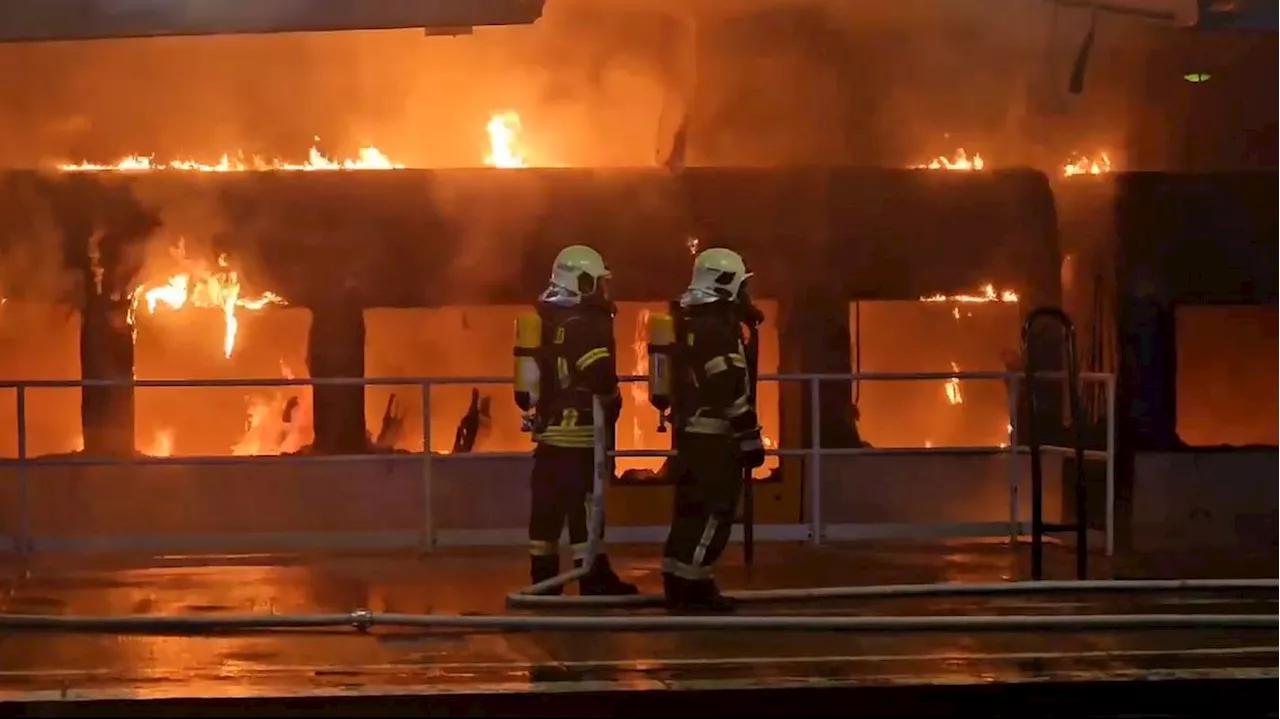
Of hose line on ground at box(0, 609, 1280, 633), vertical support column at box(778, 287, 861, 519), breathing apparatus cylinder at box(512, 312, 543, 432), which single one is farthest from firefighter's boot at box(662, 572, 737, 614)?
vertical support column at box(778, 287, 861, 519)

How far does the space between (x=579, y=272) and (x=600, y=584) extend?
1.52 m

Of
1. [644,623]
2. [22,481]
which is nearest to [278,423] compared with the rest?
[22,481]

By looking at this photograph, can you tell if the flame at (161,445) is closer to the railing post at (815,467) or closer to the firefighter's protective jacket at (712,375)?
the railing post at (815,467)

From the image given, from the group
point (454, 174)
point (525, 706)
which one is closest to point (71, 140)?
point (454, 174)

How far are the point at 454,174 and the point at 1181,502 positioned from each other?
5.81 m

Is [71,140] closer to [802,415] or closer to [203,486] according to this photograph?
[203,486]

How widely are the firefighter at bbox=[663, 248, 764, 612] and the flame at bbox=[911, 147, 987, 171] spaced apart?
5353 mm

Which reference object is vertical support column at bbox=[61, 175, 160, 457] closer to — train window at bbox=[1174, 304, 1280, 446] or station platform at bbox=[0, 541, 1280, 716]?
station platform at bbox=[0, 541, 1280, 716]

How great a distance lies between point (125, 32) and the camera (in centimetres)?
813

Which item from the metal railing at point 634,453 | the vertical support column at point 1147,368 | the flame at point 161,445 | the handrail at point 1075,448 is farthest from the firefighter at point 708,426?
the flame at point 161,445

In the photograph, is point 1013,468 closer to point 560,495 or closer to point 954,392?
point 954,392

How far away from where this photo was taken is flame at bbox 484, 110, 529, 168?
12.0 meters

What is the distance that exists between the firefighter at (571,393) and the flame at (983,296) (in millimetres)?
4933

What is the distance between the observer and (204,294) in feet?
37.0
